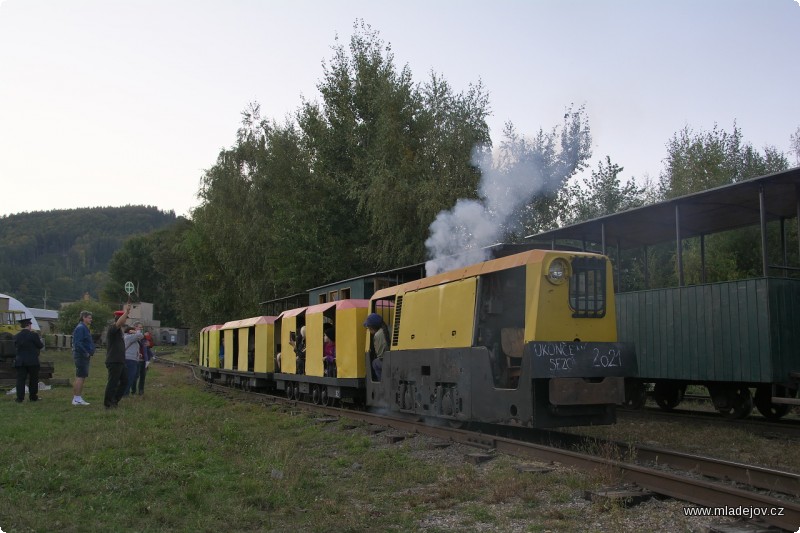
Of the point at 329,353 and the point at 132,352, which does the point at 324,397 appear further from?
the point at 132,352

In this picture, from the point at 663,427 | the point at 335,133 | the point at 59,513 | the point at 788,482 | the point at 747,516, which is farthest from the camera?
the point at 335,133

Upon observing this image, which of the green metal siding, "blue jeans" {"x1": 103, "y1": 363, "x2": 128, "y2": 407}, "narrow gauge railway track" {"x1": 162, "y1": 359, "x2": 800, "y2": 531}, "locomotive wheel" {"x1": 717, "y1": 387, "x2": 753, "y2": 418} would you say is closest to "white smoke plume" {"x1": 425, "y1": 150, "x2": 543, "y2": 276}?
the green metal siding

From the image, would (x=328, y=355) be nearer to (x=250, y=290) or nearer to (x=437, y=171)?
(x=437, y=171)

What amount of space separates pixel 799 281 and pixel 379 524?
10.00m

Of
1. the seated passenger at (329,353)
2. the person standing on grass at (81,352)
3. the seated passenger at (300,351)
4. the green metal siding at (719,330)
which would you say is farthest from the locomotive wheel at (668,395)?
the person standing on grass at (81,352)

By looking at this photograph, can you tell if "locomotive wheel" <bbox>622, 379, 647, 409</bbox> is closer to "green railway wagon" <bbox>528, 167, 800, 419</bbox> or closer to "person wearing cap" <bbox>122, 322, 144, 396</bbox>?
"green railway wagon" <bbox>528, 167, 800, 419</bbox>

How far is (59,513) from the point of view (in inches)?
213

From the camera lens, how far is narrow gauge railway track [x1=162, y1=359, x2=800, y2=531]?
513cm

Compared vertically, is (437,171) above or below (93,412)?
above

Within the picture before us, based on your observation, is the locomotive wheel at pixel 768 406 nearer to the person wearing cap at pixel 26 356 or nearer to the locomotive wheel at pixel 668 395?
the locomotive wheel at pixel 668 395

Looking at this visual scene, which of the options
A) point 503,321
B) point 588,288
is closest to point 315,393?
point 503,321

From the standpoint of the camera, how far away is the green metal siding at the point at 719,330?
1118cm

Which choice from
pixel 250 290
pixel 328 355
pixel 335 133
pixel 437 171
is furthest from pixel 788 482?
pixel 250 290

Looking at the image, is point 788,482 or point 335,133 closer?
point 788,482
